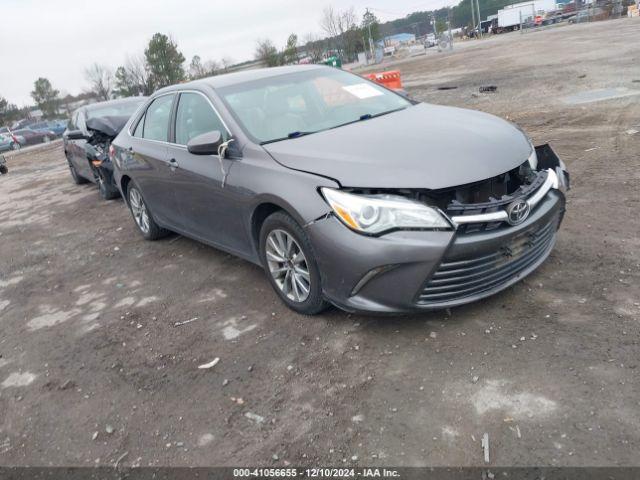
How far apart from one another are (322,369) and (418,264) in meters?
0.86

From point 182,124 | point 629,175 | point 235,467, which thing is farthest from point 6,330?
point 629,175

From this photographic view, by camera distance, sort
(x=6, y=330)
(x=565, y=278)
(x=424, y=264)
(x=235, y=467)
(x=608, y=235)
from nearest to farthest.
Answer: (x=235, y=467) → (x=424, y=264) → (x=565, y=278) → (x=608, y=235) → (x=6, y=330)

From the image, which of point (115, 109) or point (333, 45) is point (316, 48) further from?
point (115, 109)

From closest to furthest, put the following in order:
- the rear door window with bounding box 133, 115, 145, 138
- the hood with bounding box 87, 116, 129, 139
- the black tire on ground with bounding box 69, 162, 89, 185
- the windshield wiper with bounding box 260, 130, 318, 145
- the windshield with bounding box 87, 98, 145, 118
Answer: the windshield wiper with bounding box 260, 130, 318, 145 → the rear door window with bounding box 133, 115, 145, 138 → the hood with bounding box 87, 116, 129, 139 → the windshield with bounding box 87, 98, 145, 118 → the black tire on ground with bounding box 69, 162, 89, 185

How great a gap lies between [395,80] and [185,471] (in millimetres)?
12990

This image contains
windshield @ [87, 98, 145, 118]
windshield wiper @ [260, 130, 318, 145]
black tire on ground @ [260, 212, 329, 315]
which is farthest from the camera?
windshield @ [87, 98, 145, 118]

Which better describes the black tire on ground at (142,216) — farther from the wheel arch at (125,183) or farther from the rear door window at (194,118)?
the rear door window at (194,118)

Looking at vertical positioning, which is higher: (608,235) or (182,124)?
(182,124)

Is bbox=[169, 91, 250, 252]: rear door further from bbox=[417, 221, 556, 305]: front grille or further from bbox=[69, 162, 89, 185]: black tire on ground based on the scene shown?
bbox=[69, 162, 89, 185]: black tire on ground

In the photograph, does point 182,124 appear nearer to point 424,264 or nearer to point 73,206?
point 424,264

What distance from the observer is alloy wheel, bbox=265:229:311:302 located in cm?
378

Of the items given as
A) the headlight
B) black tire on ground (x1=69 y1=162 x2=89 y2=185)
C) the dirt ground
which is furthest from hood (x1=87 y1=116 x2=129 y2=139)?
the headlight

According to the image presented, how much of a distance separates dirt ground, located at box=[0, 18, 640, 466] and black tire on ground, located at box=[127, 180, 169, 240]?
0.62 metres

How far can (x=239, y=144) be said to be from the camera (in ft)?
13.6
